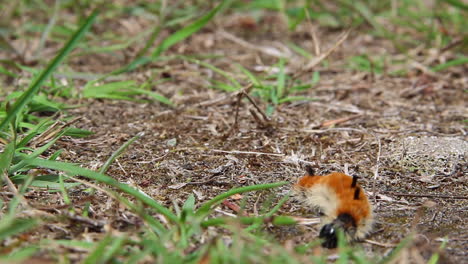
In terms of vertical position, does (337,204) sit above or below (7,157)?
below

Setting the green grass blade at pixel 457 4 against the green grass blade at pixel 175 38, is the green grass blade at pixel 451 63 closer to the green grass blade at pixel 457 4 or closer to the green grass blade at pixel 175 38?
the green grass blade at pixel 457 4

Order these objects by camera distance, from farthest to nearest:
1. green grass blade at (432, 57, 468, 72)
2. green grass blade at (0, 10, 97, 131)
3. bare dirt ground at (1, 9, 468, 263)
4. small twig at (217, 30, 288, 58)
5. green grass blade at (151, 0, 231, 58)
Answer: small twig at (217, 30, 288, 58)
green grass blade at (432, 57, 468, 72)
green grass blade at (151, 0, 231, 58)
bare dirt ground at (1, 9, 468, 263)
green grass blade at (0, 10, 97, 131)

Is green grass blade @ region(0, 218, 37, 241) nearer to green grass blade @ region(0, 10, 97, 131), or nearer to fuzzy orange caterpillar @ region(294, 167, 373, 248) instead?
green grass blade @ region(0, 10, 97, 131)

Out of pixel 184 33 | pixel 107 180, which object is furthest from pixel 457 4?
pixel 107 180

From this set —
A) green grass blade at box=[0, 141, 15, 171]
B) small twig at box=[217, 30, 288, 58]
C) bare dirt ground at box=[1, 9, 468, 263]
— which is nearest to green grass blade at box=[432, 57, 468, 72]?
bare dirt ground at box=[1, 9, 468, 263]

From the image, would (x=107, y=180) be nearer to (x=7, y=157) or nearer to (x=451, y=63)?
(x=7, y=157)

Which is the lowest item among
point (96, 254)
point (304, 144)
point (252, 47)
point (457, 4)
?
point (304, 144)
